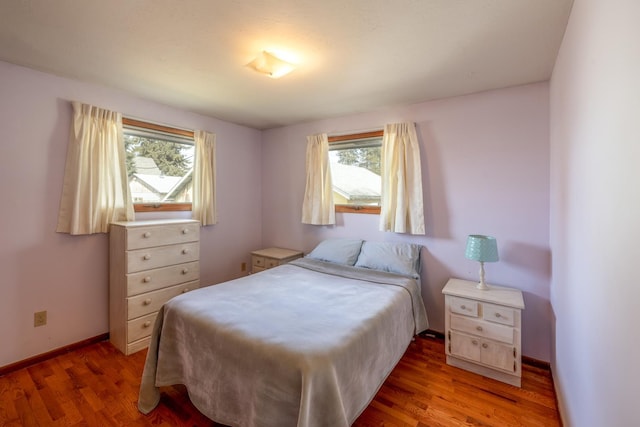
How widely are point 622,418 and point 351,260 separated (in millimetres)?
2187

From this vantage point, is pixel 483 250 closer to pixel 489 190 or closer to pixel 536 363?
pixel 489 190

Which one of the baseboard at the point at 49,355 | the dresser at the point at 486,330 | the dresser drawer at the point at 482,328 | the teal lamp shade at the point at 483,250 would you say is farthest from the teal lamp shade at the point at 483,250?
the baseboard at the point at 49,355

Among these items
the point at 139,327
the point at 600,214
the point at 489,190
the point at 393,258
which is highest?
Answer: the point at 489,190

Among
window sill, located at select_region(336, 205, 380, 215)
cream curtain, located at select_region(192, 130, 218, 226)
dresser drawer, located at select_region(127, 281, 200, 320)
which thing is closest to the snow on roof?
window sill, located at select_region(336, 205, 380, 215)

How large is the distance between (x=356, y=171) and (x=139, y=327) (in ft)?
8.86

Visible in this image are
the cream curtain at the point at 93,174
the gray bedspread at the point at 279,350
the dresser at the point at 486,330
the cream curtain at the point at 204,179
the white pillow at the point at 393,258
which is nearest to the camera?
the gray bedspread at the point at 279,350

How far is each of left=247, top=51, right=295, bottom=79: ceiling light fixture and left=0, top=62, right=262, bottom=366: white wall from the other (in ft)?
5.29

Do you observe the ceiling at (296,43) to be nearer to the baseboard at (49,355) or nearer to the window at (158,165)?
the window at (158,165)

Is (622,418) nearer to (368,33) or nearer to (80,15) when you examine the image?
(368,33)

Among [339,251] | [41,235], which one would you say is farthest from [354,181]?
[41,235]

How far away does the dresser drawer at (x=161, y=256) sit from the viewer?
2.38m

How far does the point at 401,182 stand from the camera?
2740 mm

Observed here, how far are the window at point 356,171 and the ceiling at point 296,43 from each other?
66 centimetres

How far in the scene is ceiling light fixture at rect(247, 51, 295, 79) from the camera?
1820 mm
